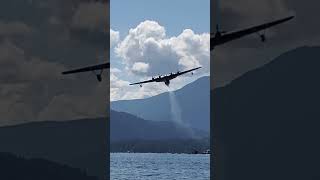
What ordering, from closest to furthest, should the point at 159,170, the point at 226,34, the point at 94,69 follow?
the point at 226,34, the point at 94,69, the point at 159,170

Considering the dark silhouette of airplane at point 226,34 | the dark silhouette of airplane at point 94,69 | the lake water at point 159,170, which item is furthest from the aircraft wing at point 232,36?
the lake water at point 159,170

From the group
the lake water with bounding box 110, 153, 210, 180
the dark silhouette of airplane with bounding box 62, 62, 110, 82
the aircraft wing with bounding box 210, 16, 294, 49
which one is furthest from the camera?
the lake water with bounding box 110, 153, 210, 180

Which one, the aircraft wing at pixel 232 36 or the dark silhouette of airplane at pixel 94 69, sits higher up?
the aircraft wing at pixel 232 36

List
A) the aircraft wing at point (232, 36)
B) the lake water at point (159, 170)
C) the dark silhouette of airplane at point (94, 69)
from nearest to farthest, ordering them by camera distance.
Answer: the aircraft wing at point (232, 36) → the dark silhouette of airplane at point (94, 69) → the lake water at point (159, 170)

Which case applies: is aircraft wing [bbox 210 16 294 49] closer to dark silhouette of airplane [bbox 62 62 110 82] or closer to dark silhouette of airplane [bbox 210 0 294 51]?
dark silhouette of airplane [bbox 210 0 294 51]

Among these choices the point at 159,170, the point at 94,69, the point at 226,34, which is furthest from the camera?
the point at 159,170

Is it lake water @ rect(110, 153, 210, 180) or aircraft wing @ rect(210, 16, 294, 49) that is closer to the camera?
aircraft wing @ rect(210, 16, 294, 49)

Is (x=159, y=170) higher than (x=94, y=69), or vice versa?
(x=94, y=69)

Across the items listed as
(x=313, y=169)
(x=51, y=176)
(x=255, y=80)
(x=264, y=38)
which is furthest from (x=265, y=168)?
(x=51, y=176)

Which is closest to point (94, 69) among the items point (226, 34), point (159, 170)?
point (226, 34)

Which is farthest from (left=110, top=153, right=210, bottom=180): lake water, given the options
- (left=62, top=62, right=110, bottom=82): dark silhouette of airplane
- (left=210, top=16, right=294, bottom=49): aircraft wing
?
(left=210, top=16, right=294, bottom=49): aircraft wing

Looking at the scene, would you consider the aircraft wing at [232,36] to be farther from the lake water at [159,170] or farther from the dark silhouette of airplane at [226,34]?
the lake water at [159,170]

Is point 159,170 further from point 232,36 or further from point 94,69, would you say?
point 232,36

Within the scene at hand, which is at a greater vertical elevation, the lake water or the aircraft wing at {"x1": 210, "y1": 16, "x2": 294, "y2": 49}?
the aircraft wing at {"x1": 210, "y1": 16, "x2": 294, "y2": 49}
